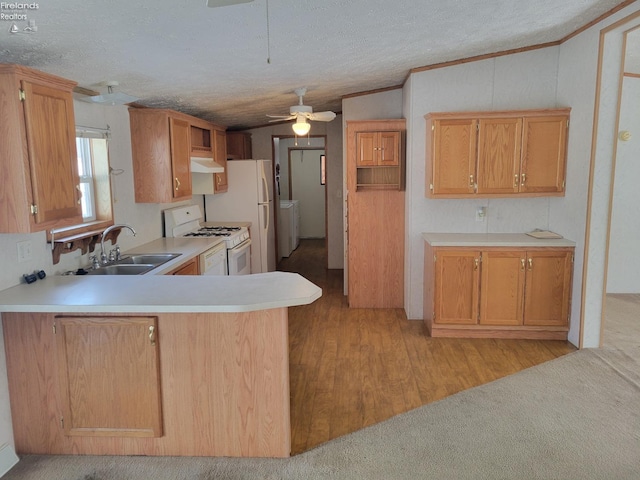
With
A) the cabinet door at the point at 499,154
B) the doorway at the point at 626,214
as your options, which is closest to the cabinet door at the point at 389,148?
the cabinet door at the point at 499,154

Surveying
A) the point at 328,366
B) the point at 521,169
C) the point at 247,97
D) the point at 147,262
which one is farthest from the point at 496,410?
the point at 247,97

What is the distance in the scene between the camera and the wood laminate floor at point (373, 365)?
3.01 meters

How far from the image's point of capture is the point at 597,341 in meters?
3.97

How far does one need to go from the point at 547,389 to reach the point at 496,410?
1.72ft

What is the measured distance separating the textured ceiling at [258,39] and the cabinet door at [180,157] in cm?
21

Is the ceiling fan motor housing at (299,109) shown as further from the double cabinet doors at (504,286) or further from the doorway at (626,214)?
the doorway at (626,214)

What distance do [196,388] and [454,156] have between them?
297 centimetres

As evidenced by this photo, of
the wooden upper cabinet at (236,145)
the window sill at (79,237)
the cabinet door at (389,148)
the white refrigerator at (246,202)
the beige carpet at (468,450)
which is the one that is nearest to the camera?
the beige carpet at (468,450)

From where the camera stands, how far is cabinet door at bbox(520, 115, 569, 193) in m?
4.16

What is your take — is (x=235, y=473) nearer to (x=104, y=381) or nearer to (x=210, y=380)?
(x=210, y=380)

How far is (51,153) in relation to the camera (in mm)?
2443

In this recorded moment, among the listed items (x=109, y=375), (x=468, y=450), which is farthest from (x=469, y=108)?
(x=109, y=375)

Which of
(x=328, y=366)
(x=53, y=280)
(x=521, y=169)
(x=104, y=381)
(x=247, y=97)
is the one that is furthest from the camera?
(x=247, y=97)

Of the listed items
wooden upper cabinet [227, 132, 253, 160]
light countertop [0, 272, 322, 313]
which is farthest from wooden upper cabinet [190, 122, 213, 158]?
light countertop [0, 272, 322, 313]
